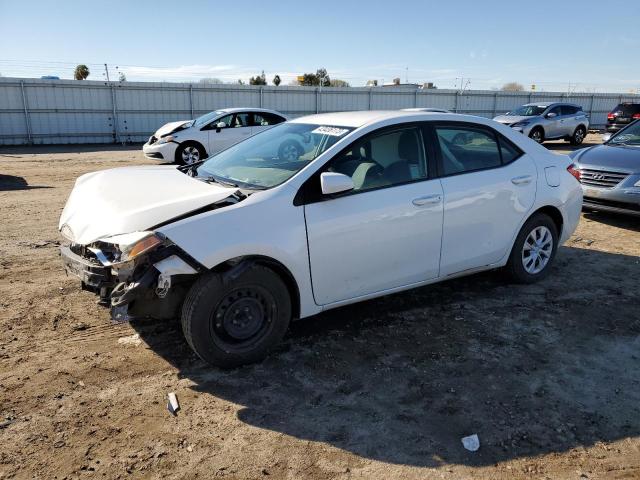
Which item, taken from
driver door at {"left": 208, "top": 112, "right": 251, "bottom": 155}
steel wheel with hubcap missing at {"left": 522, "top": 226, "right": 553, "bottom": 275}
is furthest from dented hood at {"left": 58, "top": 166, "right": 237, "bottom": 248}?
driver door at {"left": 208, "top": 112, "right": 251, "bottom": 155}

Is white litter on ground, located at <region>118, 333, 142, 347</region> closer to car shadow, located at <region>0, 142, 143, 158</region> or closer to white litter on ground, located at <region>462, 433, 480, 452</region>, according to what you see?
white litter on ground, located at <region>462, 433, 480, 452</region>

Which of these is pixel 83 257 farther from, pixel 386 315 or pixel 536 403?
pixel 536 403

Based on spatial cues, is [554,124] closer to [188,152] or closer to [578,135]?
[578,135]

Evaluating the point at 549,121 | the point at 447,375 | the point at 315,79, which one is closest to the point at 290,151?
the point at 447,375

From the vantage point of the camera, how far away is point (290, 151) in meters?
4.36

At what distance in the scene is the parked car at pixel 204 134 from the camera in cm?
1391

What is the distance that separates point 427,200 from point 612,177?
475cm

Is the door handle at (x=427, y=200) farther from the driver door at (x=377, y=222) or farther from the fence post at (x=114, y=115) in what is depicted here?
the fence post at (x=114, y=115)

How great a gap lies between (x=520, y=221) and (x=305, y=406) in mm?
2924

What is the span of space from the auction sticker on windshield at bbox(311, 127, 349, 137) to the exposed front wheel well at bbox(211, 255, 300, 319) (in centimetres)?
124

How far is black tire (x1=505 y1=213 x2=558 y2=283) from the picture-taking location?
5129 mm

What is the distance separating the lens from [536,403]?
3.35 meters

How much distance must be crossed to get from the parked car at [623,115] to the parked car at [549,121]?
3.54 feet

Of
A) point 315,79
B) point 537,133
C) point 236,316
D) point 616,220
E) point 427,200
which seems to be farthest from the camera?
point 315,79
